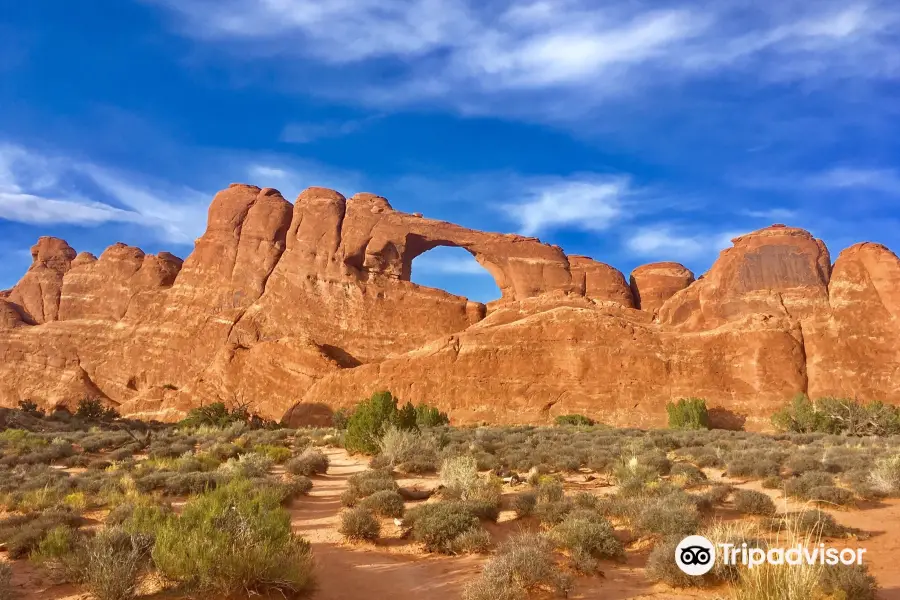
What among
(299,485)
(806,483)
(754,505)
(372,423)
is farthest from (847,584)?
(372,423)

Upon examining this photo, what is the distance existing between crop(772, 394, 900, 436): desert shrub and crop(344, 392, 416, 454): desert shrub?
24.1 metres

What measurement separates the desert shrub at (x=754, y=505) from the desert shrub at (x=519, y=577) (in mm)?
4778

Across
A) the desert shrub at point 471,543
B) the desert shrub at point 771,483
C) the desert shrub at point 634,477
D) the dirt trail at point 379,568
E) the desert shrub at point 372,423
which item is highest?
the desert shrub at point 372,423

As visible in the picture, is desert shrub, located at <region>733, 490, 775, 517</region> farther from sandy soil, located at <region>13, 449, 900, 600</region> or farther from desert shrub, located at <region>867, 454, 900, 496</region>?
desert shrub, located at <region>867, 454, 900, 496</region>

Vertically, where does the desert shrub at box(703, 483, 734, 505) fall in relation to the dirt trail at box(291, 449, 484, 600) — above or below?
above

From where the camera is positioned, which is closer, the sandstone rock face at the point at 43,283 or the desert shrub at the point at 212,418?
the desert shrub at the point at 212,418

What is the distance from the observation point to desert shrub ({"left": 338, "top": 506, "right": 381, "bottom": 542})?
8.52 metres

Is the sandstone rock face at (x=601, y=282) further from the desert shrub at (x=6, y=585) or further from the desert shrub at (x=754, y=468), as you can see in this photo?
the desert shrub at (x=6, y=585)

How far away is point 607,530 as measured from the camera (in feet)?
25.8

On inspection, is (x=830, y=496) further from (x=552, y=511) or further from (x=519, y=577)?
(x=519, y=577)

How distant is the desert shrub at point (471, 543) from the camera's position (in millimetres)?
7836

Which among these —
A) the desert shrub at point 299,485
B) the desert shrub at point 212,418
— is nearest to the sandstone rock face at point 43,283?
the desert shrub at point 212,418

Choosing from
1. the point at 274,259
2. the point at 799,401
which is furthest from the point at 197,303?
the point at 799,401

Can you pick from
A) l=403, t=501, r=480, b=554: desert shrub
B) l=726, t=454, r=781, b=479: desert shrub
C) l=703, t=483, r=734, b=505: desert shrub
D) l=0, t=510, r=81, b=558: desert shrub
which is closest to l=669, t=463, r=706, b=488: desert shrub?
l=703, t=483, r=734, b=505: desert shrub
